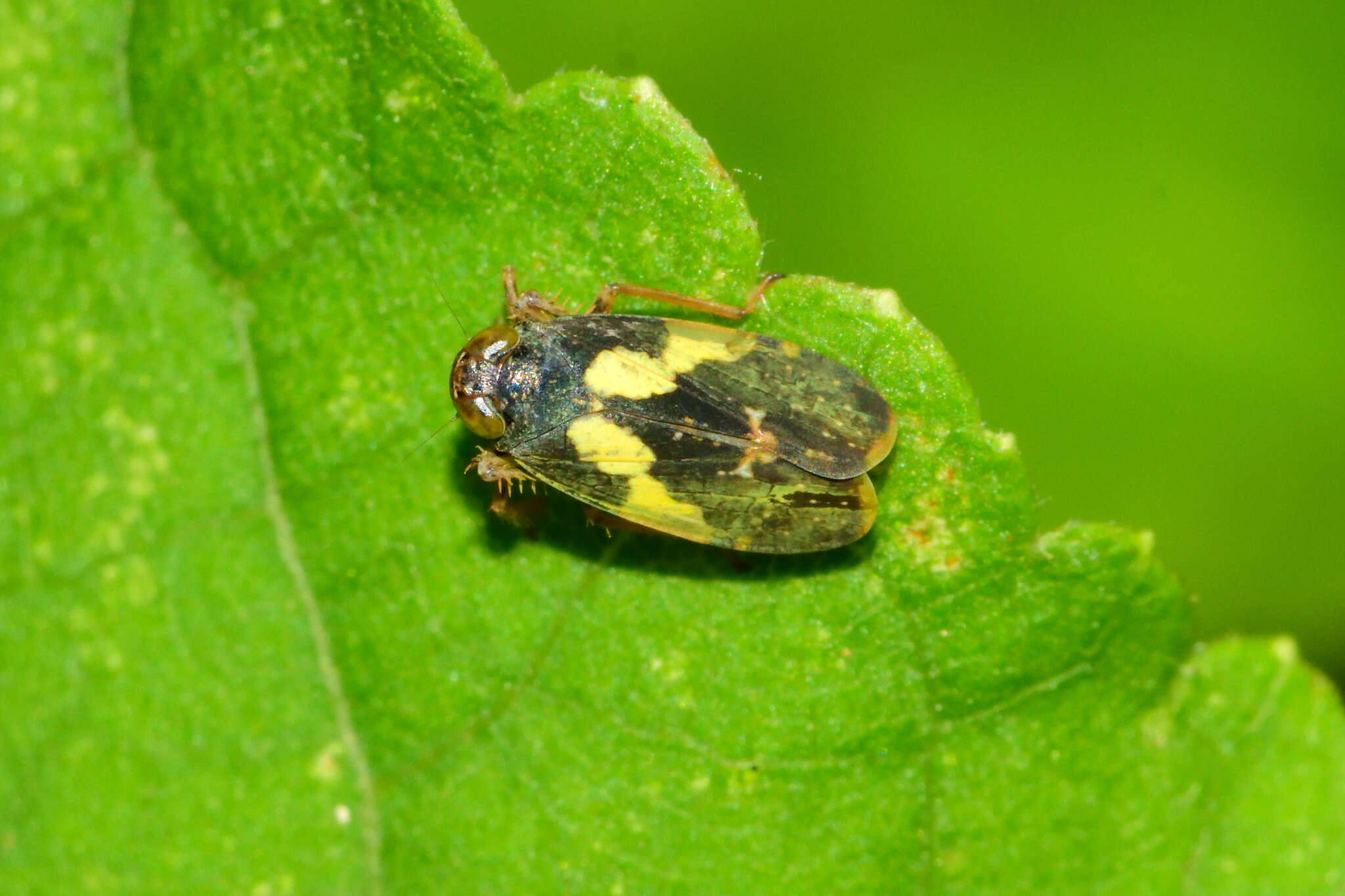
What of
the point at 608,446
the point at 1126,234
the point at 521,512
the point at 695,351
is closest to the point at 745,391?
the point at 695,351

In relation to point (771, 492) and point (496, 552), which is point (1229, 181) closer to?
point (771, 492)

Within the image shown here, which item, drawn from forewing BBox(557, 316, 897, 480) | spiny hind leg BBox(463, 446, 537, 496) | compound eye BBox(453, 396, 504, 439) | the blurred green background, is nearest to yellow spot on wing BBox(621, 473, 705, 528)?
forewing BBox(557, 316, 897, 480)

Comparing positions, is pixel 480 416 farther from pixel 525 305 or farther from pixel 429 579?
pixel 429 579

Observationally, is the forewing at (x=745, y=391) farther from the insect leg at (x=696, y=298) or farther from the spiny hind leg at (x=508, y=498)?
the spiny hind leg at (x=508, y=498)

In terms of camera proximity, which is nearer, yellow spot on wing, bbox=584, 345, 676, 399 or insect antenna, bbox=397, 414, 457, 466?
insect antenna, bbox=397, 414, 457, 466

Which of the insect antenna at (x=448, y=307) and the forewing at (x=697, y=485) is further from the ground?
the insect antenna at (x=448, y=307)

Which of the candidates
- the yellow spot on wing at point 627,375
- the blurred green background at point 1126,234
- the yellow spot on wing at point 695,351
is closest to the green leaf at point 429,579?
the yellow spot on wing at point 695,351

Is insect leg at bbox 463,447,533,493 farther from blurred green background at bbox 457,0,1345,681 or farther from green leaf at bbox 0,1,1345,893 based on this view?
blurred green background at bbox 457,0,1345,681
